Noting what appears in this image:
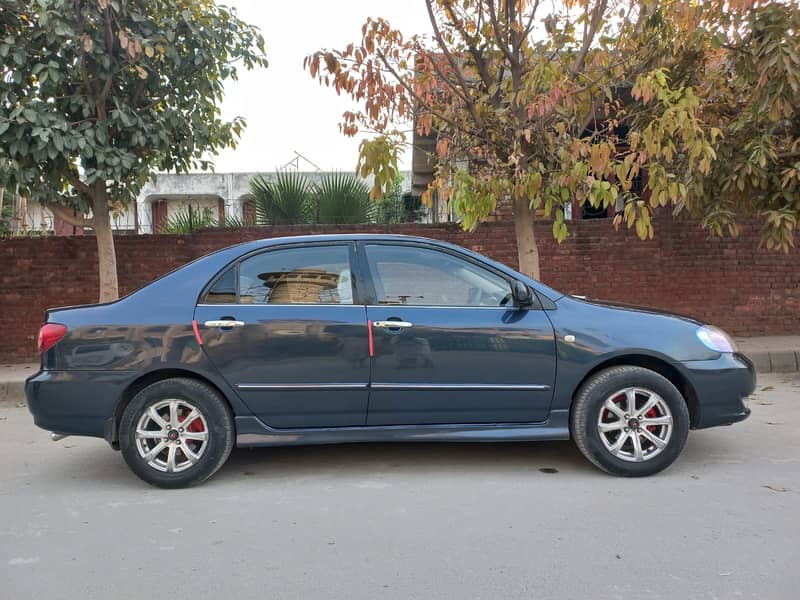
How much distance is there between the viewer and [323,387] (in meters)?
4.38

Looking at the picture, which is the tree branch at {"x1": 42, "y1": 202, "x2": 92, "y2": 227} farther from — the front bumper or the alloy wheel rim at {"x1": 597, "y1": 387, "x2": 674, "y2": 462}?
the front bumper

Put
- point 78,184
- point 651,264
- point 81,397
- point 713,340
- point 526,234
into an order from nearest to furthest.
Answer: point 81,397 → point 713,340 → point 526,234 → point 78,184 → point 651,264

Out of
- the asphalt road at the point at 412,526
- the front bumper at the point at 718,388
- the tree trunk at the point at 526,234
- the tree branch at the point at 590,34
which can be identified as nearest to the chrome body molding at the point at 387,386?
the asphalt road at the point at 412,526

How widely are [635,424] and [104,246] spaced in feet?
22.2

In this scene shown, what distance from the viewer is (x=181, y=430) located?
435cm

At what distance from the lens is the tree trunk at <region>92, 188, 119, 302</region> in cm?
843

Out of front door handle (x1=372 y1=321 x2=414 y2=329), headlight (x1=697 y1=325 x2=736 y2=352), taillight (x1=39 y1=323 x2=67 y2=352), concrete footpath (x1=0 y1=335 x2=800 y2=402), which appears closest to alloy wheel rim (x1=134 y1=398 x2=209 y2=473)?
taillight (x1=39 y1=323 x2=67 y2=352)

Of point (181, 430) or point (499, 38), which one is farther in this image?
point (499, 38)

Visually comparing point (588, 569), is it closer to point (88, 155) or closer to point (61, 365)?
point (61, 365)

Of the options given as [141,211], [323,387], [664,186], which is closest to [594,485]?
[323,387]

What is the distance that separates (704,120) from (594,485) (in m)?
5.40

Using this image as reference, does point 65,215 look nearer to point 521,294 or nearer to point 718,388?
point 521,294

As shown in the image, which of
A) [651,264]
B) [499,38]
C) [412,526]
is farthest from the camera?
[651,264]

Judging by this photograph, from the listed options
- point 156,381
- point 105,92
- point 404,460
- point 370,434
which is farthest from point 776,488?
point 105,92
